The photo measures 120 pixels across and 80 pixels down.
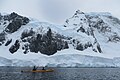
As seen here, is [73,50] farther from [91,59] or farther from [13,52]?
[13,52]

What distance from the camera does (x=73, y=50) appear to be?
16475 centimetres

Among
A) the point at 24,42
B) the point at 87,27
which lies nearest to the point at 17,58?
the point at 24,42

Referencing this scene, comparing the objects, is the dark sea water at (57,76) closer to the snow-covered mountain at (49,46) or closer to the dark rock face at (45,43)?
the snow-covered mountain at (49,46)

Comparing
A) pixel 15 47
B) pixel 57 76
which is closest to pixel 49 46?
pixel 15 47

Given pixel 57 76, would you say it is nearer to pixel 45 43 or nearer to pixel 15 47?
pixel 45 43

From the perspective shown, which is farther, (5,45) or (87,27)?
(87,27)

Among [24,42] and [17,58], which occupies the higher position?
[24,42]

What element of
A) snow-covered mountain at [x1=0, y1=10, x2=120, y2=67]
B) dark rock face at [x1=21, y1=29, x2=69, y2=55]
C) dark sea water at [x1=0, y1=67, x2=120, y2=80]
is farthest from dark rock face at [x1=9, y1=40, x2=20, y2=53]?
dark sea water at [x1=0, y1=67, x2=120, y2=80]

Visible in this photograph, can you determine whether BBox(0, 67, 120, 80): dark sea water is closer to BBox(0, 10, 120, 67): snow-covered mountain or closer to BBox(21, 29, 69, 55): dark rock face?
BBox(0, 10, 120, 67): snow-covered mountain

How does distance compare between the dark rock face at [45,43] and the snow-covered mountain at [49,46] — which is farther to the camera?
the dark rock face at [45,43]

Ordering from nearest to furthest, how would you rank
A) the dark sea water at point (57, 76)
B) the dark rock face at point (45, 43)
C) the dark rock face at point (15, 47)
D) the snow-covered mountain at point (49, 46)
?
1. the dark sea water at point (57, 76)
2. the snow-covered mountain at point (49, 46)
3. the dark rock face at point (45, 43)
4. the dark rock face at point (15, 47)

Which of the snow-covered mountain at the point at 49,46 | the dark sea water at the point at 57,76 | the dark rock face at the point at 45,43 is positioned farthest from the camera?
the dark rock face at the point at 45,43

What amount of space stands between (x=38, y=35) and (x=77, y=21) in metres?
35.7

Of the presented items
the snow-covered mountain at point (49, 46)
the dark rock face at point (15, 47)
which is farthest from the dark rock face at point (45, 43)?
the dark rock face at point (15, 47)
